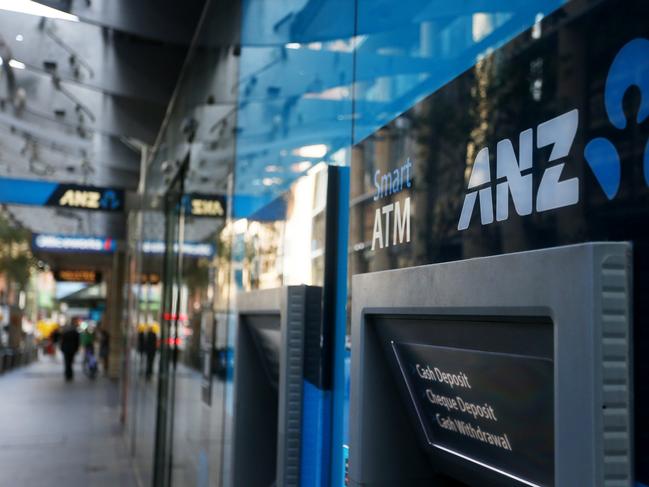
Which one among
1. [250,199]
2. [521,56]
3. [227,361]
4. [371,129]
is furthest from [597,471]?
[227,361]

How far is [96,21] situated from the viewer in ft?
22.0

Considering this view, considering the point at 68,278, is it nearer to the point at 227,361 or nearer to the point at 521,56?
the point at 227,361

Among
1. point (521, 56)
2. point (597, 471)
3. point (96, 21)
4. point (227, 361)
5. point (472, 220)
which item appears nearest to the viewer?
point (597, 471)

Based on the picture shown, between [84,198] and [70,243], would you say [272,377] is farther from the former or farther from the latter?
[70,243]

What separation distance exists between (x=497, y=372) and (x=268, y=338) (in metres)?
1.72

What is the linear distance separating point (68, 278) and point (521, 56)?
31148mm

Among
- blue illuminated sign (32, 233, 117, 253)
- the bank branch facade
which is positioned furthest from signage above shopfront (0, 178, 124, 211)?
the bank branch facade

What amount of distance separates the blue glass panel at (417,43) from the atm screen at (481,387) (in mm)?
455

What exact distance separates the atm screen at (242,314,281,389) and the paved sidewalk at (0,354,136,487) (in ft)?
21.3

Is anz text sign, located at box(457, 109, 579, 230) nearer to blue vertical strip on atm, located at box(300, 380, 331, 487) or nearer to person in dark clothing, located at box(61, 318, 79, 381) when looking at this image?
blue vertical strip on atm, located at box(300, 380, 331, 487)

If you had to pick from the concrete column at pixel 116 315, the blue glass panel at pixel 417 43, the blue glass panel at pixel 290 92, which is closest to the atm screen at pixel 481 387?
the blue glass panel at pixel 417 43

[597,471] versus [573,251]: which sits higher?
[573,251]

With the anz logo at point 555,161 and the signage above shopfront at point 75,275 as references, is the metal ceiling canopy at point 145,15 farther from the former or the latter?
the signage above shopfront at point 75,275

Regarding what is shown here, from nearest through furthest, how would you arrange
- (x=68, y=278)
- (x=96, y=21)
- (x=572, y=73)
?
1. (x=572, y=73)
2. (x=96, y=21)
3. (x=68, y=278)
